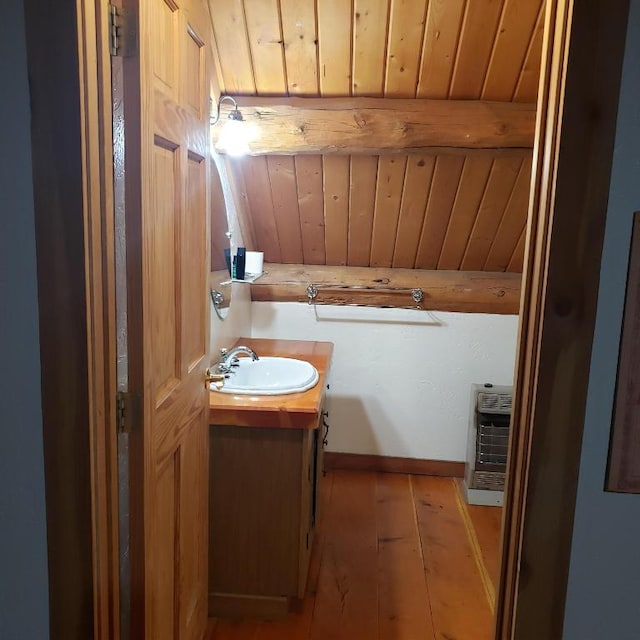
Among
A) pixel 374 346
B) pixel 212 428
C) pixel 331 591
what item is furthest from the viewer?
pixel 374 346

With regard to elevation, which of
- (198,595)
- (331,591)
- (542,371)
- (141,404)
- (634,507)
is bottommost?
(331,591)

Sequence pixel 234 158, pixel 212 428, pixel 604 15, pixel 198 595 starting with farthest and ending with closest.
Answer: pixel 234 158 → pixel 212 428 → pixel 198 595 → pixel 604 15

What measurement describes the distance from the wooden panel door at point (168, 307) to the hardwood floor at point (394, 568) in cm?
57

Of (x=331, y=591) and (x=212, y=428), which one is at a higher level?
(x=212, y=428)

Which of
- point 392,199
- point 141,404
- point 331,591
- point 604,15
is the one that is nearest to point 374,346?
point 392,199

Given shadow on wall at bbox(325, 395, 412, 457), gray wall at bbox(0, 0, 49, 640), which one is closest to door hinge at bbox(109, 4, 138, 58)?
gray wall at bbox(0, 0, 49, 640)

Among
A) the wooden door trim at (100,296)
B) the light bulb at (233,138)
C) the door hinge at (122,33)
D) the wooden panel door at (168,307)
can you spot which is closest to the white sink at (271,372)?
the wooden panel door at (168,307)

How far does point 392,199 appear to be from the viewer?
293 centimetres

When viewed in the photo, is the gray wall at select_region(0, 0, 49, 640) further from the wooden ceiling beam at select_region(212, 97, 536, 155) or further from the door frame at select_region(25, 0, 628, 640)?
the wooden ceiling beam at select_region(212, 97, 536, 155)

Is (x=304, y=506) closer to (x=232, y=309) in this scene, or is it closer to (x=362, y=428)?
(x=232, y=309)

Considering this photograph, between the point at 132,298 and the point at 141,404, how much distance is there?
23 centimetres

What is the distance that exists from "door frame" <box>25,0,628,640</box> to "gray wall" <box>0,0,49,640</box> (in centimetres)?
3


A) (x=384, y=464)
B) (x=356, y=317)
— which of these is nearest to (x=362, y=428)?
(x=384, y=464)

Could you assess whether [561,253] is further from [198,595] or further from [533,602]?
[198,595]
